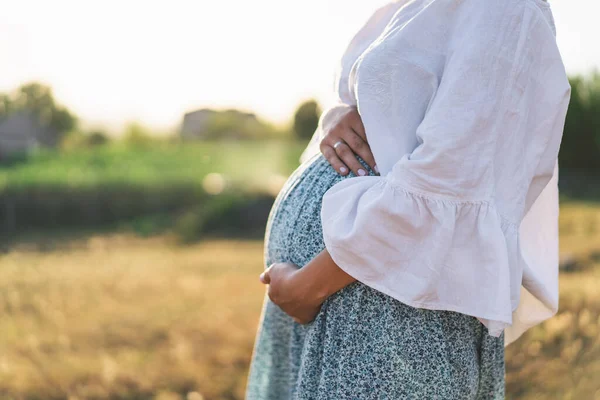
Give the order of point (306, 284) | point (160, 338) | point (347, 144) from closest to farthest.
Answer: point (306, 284) → point (347, 144) → point (160, 338)

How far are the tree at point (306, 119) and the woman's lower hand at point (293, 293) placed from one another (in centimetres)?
1334

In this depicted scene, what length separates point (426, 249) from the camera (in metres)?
1.05

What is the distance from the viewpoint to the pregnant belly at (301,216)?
1.20 m

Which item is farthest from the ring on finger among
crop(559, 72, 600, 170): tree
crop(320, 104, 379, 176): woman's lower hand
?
crop(559, 72, 600, 170): tree

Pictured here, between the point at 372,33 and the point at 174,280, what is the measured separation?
3.78 m

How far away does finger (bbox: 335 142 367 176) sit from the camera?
118cm

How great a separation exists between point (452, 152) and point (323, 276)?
0.33 m

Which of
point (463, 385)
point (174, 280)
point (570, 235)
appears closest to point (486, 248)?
point (463, 385)

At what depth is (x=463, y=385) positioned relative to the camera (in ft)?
3.76

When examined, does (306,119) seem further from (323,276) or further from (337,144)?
(323,276)

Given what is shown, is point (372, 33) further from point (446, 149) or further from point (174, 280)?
point (174, 280)

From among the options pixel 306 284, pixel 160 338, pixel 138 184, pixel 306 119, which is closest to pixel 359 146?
pixel 306 284

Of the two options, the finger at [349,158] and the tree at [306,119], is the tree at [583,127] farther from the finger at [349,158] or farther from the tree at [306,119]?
the finger at [349,158]

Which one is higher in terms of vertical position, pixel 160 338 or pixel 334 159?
pixel 334 159
